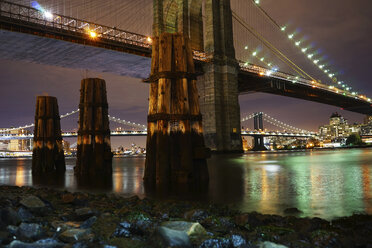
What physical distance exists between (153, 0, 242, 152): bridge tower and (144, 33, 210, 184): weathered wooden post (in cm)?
2765

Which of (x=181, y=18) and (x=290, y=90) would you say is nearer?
(x=181, y=18)

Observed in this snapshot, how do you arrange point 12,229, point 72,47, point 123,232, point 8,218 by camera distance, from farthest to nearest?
point 72,47, point 8,218, point 123,232, point 12,229

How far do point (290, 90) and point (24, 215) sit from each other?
60.9 metres

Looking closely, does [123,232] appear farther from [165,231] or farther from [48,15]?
[48,15]

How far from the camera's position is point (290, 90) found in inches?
2367

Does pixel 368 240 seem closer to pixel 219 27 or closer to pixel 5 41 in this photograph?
pixel 5 41

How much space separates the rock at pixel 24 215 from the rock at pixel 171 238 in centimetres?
186

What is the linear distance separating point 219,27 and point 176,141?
35.1 meters

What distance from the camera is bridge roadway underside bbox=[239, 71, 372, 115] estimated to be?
50656 millimetres

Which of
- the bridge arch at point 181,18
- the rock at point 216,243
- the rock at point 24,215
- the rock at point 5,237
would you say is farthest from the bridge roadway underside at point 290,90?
the rock at point 5,237

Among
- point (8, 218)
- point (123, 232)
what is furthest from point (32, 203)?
point (123, 232)

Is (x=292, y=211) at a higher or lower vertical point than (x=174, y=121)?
lower

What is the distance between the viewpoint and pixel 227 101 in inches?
1523

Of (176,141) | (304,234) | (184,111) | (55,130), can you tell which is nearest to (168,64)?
(184,111)
